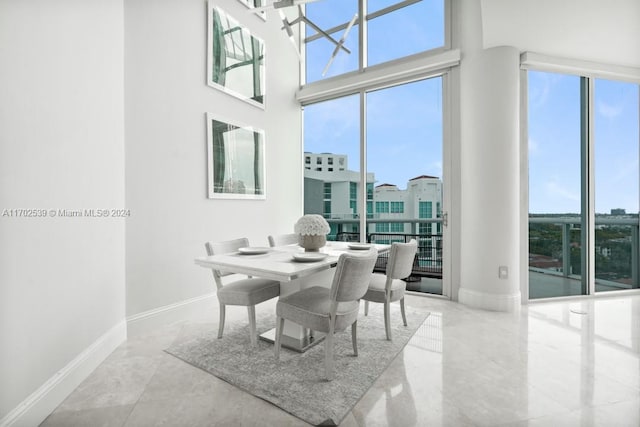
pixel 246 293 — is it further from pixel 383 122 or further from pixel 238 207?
pixel 383 122

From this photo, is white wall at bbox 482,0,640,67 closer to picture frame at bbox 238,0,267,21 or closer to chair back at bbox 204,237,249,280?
picture frame at bbox 238,0,267,21

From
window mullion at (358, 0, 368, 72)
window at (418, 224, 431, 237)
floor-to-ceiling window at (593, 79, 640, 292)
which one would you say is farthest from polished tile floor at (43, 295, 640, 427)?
window mullion at (358, 0, 368, 72)

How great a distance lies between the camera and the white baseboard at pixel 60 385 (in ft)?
4.56

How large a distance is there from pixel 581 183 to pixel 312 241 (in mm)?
3487

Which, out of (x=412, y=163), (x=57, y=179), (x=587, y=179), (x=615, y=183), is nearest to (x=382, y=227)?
(x=412, y=163)

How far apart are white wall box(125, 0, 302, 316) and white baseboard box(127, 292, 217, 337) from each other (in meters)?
0.05

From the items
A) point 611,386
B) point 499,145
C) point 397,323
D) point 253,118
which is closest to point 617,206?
point 499,145

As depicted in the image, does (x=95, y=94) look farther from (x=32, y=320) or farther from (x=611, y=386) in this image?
(x=611, y=386)

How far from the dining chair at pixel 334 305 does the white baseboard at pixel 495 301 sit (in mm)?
1949

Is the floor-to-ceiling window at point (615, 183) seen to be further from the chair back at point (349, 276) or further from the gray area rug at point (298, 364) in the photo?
the chair back at point (349, 276)

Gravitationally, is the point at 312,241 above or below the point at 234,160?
below

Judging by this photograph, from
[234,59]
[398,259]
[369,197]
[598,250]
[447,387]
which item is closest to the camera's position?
[447,387]

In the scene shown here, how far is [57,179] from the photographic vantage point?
5.63 feet

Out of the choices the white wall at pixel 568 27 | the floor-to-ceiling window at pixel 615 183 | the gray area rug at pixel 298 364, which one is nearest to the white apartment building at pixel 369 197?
the white wall at pixel 568 27
